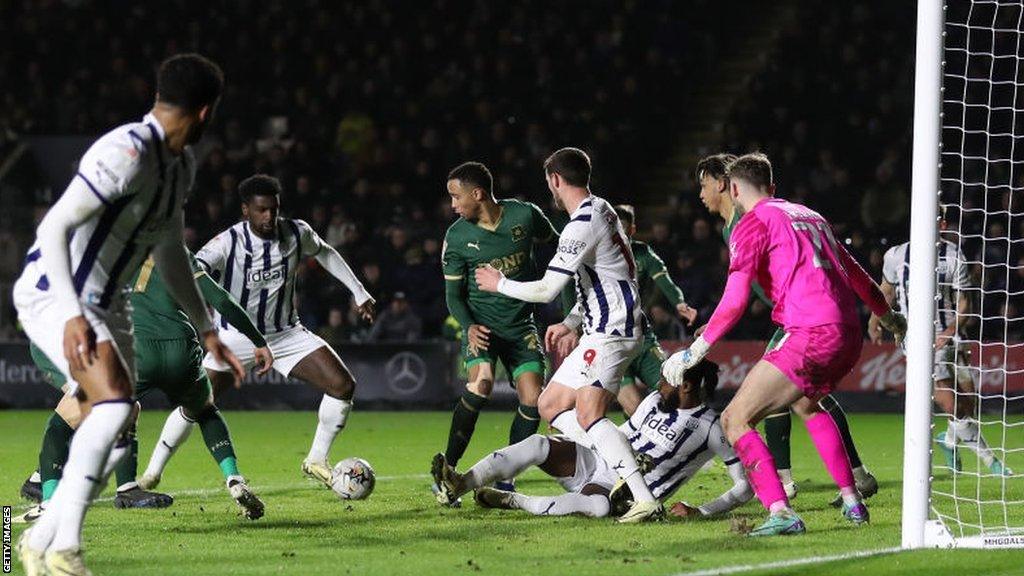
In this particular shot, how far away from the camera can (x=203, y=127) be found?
6.14 meters

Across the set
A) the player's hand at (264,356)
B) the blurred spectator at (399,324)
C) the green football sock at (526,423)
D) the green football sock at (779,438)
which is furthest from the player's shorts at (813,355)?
the blurred spectator at (399,324)

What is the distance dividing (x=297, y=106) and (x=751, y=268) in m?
17.3

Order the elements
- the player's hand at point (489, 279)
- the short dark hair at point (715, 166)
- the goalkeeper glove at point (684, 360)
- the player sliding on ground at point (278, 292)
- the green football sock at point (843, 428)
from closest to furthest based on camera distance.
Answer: the goalkeeper glove at point (684, 360) → the player's hand at point (489, 279) → the short dark hair at point (715, 166) → the green football sock at point (843, 428) → the player sliding on ground at point (278, 292)

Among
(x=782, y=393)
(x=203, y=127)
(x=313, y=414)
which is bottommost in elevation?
(x=313, y=414)

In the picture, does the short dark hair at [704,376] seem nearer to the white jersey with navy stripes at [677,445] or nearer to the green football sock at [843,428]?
the white jersey with navy stripes at [677,445]

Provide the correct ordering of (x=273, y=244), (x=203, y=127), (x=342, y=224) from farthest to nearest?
1. (x=342, y=224)
2. (x=273, y=244)
3. (x=203, y=127)

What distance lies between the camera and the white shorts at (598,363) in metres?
8.37

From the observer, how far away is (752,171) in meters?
7.89

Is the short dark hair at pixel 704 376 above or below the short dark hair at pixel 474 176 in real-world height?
below

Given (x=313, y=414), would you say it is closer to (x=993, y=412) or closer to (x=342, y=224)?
(x=342, y=224)

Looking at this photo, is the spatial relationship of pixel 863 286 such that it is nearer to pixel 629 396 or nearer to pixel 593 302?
pixel 593 302

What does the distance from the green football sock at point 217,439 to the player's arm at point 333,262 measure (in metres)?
1.37

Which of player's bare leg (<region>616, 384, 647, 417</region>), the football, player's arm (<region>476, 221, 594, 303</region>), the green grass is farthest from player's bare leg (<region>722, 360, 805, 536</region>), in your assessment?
player's bare leg (<region>616, 384, 647, 417</region>)

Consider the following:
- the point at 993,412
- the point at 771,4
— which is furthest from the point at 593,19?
the point at 993,412
